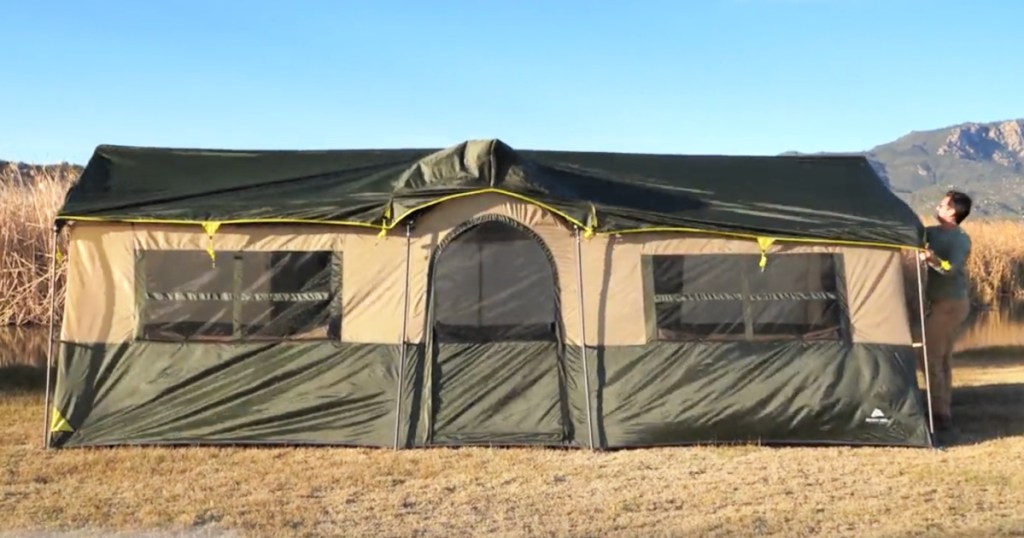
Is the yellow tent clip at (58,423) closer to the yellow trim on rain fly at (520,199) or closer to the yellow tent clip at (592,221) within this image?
the yellow trim on rain fly at (520,199)

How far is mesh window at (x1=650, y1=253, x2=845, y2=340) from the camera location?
7.28 meters

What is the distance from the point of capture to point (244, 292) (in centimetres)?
728

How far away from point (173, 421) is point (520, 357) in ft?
8.53

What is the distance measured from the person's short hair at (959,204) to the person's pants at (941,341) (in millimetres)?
678

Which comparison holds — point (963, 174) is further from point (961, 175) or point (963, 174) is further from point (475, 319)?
point (475, 319)

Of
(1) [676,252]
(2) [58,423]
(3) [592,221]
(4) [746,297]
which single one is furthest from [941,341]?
(2) [58,423]

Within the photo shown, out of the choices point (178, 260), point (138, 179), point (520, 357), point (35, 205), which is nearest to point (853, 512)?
point (520, 357)

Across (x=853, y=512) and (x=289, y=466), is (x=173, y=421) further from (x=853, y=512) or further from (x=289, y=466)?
(x=853, y=512)

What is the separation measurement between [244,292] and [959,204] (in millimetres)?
5624

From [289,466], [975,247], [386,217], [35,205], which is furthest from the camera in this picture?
[975,247]

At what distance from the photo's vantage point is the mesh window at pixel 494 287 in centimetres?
727

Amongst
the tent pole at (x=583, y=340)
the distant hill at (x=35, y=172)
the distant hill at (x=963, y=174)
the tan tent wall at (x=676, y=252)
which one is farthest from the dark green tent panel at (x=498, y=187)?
the distant hill at (x=963, y=174)

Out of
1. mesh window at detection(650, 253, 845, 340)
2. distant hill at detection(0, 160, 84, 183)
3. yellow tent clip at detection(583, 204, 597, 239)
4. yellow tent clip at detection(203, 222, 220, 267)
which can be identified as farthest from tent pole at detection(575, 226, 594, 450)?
distant hill at detection(0, 160, 84, 183)

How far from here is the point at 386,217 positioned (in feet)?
23.2
